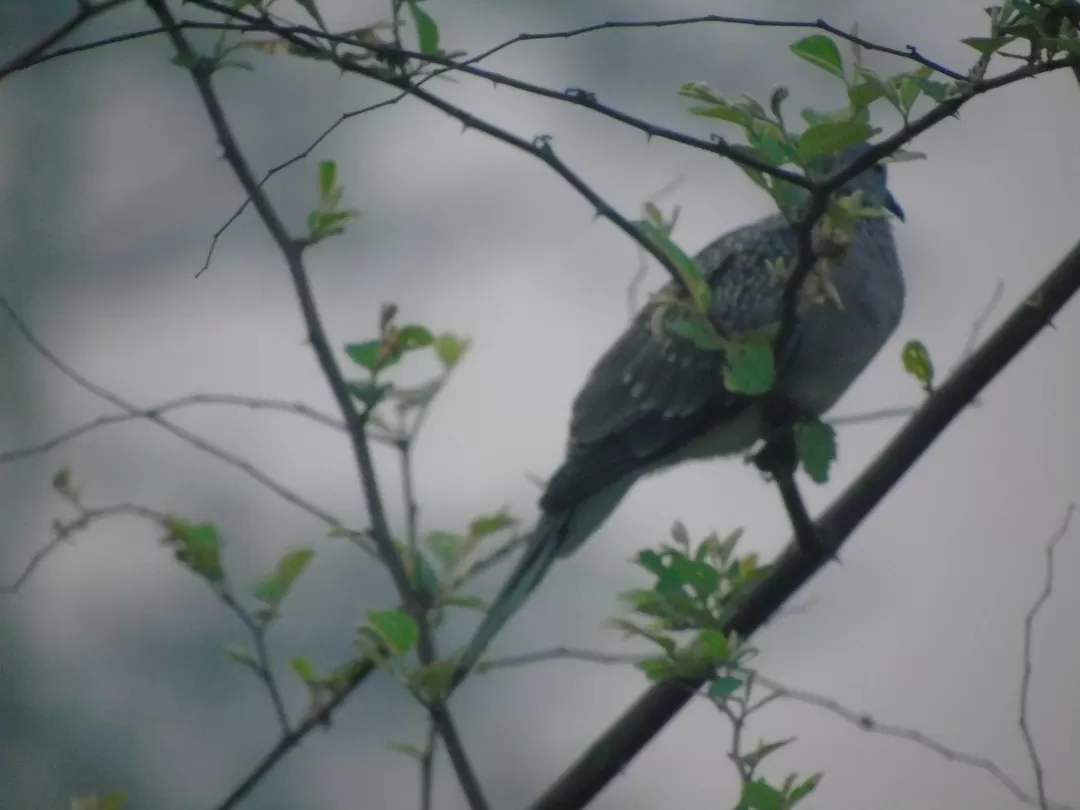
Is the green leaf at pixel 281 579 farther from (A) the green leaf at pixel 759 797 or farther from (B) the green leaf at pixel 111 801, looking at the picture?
(A) the green leaf at pixel 759 797

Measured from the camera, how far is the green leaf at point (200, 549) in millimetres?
1071

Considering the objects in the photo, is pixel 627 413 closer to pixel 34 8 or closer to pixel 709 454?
pixel 709 454

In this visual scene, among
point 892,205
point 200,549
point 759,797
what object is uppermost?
point 892,205

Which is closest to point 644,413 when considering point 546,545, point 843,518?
point 546,545

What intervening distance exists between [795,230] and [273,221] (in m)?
0.46

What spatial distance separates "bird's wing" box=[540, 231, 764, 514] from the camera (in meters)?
1.68

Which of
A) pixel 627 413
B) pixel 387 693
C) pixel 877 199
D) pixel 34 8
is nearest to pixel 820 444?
pixel 627 413

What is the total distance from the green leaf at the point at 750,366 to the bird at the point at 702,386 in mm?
663

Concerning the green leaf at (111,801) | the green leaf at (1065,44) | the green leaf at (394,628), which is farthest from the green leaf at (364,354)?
the green leaf at (1065,44)

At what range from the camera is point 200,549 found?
1070mm

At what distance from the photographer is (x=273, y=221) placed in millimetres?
1105

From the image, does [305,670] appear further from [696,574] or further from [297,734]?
[696,574]

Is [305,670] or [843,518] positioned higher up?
[843,518]

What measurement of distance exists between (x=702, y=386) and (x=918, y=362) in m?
0.58
